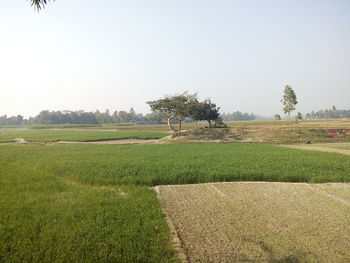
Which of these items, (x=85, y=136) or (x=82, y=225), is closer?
(x=82, y=225)

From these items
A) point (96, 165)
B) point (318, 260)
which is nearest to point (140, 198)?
point (318, 260)

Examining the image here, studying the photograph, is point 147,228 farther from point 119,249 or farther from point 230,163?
point 230,163

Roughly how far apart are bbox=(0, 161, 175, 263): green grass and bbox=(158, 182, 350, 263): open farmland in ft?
2.81

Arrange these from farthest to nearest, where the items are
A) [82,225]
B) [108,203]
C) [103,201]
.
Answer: [103,201], [108,203], [82,225]

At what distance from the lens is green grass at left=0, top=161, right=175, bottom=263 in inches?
264

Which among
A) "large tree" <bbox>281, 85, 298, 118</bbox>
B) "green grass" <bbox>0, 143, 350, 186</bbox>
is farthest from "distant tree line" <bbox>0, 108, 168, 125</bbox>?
"green grass" <bbox>0, 143, 350, 186</bbox>

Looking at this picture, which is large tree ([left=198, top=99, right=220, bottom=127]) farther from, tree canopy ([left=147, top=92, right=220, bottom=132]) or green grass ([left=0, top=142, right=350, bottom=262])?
green grass ([left=0, top=142, right=350, bottom=262])

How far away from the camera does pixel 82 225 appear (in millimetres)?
8266

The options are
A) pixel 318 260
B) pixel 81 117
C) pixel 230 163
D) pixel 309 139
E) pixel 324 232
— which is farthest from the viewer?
pixel 81 117

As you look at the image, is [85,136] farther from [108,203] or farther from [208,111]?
[108,203]

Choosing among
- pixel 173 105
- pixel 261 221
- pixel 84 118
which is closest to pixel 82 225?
pixel 261 221

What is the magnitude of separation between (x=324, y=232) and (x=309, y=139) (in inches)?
1374

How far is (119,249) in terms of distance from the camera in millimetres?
6914

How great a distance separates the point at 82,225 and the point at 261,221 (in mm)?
5464
